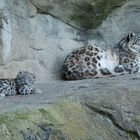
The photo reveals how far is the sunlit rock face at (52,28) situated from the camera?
6336 mm

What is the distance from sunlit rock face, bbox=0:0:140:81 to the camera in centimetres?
634

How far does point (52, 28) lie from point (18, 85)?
1.28 m

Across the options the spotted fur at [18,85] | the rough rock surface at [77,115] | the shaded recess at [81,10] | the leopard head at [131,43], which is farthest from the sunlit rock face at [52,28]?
the rough rock surface at [77,115]

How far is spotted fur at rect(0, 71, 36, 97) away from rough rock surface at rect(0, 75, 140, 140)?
0.41 m

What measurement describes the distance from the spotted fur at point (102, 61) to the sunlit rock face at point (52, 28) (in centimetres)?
18

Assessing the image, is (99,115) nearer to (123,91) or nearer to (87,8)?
(123,91)

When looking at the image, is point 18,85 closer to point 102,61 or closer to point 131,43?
point 102,61

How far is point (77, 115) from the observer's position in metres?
4.43

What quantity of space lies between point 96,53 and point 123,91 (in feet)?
6.90

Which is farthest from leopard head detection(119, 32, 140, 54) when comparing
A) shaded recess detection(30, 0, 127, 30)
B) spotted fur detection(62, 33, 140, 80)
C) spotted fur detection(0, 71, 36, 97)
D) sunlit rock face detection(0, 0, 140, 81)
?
spotted fur detection(0, 71, 36, 97)

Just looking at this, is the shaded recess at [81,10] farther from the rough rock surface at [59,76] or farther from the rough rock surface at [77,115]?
the rough rock surface at [77,115]

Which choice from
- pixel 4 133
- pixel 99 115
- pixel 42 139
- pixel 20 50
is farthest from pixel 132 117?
pixel 20 50

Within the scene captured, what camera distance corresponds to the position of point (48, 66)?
267 inches

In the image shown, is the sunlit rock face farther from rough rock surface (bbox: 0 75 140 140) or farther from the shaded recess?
rough rock surface (bbox: 0 75 140 140)
